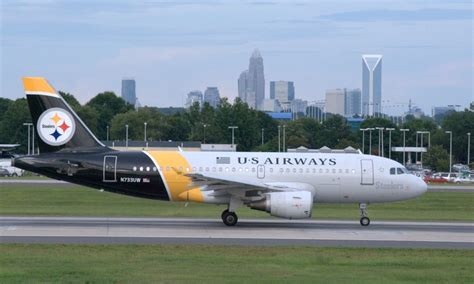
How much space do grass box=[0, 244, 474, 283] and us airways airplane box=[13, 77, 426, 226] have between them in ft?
24.0

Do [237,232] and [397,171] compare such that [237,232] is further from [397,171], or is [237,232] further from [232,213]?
[397,171]

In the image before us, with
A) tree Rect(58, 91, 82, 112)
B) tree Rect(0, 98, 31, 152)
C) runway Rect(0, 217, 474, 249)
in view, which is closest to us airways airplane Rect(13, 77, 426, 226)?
runway Rect(0, 217, 474, 249)

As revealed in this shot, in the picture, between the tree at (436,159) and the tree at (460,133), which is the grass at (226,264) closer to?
the tree at (436,159)

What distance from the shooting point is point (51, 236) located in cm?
2988

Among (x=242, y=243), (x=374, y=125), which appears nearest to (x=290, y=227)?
(x=242, y=243)

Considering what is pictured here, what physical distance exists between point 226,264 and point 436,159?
10546cm

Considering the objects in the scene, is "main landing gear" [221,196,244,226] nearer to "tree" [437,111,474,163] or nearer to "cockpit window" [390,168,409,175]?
"cockpit window" [390,168,409,175]

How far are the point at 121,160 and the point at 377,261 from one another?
13.2 m

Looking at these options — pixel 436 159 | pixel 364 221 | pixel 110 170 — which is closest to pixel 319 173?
pixel 364 221

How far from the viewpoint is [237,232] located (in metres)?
32.5

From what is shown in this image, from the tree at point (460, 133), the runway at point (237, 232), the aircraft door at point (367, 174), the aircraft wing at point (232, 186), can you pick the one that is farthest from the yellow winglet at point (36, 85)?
the tree at point (460, 133)

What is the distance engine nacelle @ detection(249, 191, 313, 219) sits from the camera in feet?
111

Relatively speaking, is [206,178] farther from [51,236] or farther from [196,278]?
[196,278]

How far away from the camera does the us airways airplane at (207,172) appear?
114 feet
